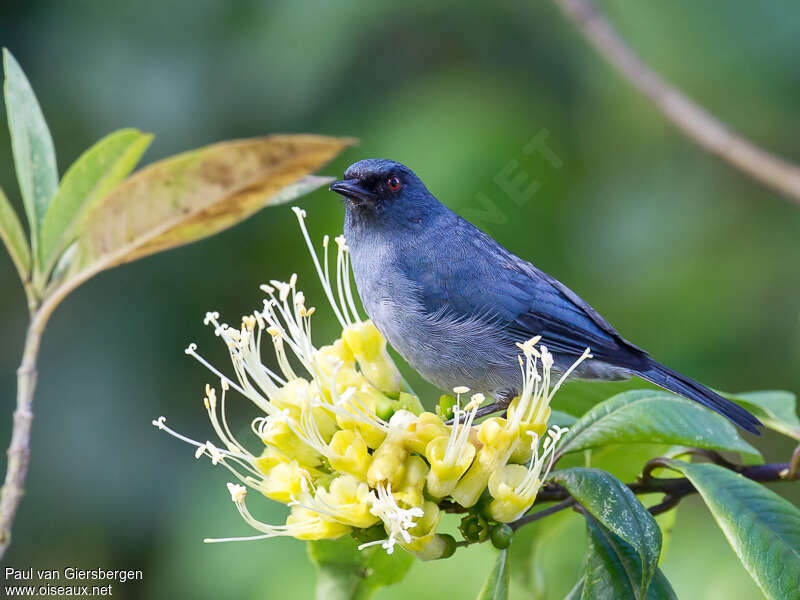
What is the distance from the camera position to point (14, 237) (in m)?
1.91

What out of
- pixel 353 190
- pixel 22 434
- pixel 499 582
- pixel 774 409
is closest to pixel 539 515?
pixel 499 582

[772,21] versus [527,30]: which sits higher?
[772,21]

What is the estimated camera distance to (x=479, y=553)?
378 centimetres

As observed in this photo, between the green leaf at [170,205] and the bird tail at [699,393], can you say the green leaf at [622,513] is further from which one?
the green leaf at [170,205]

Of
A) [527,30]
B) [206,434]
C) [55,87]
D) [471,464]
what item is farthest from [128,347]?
[471,464]

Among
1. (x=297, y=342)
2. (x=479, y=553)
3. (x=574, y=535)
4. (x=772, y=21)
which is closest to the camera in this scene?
(x=297, y=342)

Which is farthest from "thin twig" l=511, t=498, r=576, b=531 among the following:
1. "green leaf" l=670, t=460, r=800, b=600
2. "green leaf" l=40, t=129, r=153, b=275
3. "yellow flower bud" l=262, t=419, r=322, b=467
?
"green leaf" l=40, t=129, r=153, b=275

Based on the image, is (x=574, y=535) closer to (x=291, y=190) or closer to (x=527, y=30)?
(x=291, y=190)

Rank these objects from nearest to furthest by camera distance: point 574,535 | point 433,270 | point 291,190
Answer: point 291,190 → point 433,270 → point 574,535

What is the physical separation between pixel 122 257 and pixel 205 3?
12.0ft

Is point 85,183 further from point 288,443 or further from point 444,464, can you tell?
point 444,464

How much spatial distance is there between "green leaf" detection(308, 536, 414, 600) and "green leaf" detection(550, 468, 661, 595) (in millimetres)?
674

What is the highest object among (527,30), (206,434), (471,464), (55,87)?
(527,30)

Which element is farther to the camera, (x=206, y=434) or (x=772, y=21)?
(x=206, y=434)
